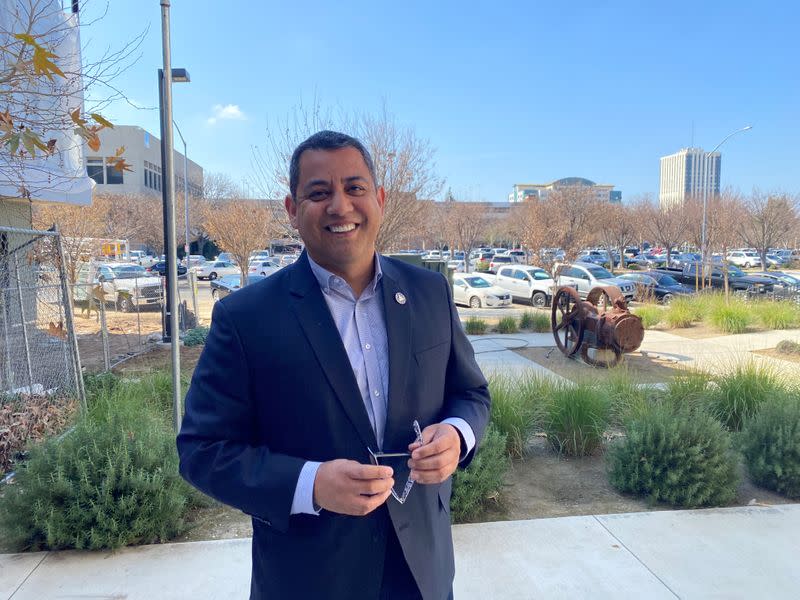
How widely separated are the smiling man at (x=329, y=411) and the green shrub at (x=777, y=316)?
15.4m

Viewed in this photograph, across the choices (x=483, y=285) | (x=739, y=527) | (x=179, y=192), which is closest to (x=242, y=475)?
(x=739, y=527)

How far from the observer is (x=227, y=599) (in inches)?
128

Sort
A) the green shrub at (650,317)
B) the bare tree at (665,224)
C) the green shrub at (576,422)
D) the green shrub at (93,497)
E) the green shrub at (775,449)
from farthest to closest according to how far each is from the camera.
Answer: the bare tree at (665,224), the green shrub at (650,317), the green shrub at (576,422), the green shrub at (775,449), the green shrub at (93,497)

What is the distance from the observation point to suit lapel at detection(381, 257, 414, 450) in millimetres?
1683

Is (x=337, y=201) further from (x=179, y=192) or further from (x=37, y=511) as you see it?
(x=179, y=192)

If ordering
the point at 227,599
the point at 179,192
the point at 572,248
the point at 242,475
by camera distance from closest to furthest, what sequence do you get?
the point at 242,475
the point at 227,599
the point at 572,248
the point at 179,192

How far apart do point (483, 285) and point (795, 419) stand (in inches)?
688

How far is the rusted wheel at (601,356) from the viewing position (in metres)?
10.0

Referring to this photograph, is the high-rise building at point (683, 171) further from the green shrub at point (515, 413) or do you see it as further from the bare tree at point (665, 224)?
the green shrub at point (515, 413)

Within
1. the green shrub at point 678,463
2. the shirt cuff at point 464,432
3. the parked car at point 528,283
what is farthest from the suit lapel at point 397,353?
the parked car at point 528,283

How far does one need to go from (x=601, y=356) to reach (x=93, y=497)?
8213 mm

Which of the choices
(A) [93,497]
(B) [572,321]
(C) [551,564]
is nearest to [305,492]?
(C) [551,564]

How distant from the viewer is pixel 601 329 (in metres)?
9.90

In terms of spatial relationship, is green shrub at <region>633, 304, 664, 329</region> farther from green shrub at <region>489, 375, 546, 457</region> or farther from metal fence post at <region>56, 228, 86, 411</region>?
metal fence post at <region>56, 228, 86, 411</region>
